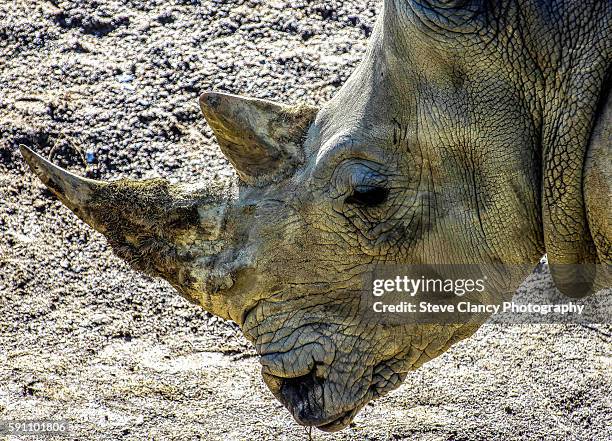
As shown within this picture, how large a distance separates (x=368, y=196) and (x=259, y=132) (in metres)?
0.46

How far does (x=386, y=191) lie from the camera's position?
164 inches

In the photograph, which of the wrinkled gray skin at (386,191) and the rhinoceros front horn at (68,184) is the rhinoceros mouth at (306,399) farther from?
the rhinoceros front horn at (68,184)

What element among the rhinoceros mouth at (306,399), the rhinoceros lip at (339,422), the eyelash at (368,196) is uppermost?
the eyelash at (368,196)

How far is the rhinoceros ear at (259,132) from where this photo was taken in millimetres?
4273

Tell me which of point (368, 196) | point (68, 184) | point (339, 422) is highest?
point (368, 196)

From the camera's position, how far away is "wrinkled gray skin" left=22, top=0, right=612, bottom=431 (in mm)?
3879

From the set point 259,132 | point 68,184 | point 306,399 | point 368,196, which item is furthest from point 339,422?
point 68,184

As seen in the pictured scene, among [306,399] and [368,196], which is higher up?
[368,196]

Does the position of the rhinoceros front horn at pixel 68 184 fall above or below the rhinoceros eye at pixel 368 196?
below

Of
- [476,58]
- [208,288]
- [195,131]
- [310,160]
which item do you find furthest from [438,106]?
[195,131]

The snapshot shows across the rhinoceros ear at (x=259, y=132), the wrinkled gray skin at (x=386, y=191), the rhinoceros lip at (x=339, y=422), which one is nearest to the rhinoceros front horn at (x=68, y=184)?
the wrinkled gray skin at (x=386, y=191)

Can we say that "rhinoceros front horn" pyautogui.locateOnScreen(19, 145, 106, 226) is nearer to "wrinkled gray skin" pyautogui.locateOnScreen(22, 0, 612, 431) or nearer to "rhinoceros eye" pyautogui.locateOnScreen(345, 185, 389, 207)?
"wrinkled gray skin" pyautogui.locateOnScreen(22, 0, 612, 431)

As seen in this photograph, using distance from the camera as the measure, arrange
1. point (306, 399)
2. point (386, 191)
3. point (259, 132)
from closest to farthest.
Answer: point (386, 191) → point (259, 132) → point (306, 399)

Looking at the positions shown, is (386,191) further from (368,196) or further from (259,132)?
(259,132)
